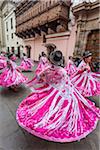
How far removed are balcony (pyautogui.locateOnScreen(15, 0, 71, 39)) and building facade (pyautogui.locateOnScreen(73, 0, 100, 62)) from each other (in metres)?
0.95

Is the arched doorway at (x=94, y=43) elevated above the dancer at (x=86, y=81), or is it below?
above

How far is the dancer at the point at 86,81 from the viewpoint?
279 cm

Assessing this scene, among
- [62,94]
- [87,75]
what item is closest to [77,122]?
[62,94]

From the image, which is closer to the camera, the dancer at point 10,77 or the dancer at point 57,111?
the dancer at point 57,111

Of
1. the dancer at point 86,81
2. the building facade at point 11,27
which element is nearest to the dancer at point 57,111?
the dancer at point 86,81

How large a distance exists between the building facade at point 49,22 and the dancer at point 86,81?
5.60 m

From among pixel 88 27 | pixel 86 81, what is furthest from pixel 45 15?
pixel 86 81

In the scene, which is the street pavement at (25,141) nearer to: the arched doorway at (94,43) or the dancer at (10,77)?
the dancer at (10,77)

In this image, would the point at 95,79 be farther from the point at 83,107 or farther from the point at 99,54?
the point at 99,54

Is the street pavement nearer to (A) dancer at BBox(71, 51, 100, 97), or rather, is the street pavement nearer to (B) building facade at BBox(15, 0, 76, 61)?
(A) dancer at BBox(71, 51, 100, 97)

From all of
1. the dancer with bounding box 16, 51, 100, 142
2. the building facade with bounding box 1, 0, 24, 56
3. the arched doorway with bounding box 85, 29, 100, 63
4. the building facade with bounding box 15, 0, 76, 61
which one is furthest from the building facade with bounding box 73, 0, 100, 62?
the building facade with bounding box 1, 0, 24, 56

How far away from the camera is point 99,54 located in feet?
21.7

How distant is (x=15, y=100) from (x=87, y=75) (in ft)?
6.56

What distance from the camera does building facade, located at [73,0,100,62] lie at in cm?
639
